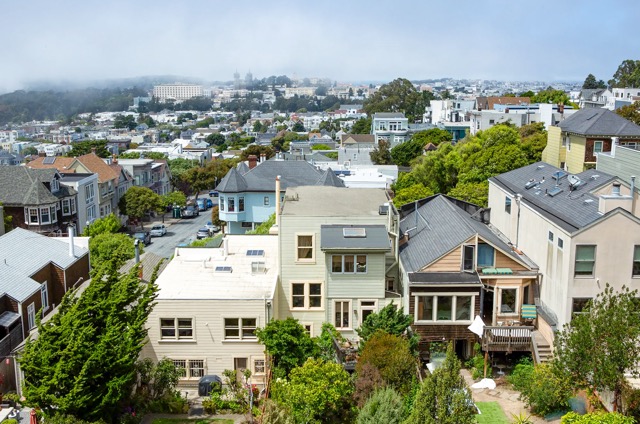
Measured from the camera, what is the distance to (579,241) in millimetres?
24922

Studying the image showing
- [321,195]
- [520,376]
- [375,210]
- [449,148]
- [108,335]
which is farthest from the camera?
[449,148]

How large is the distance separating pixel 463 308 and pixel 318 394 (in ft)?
26.2

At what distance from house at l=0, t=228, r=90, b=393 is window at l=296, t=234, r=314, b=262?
10.7 metres

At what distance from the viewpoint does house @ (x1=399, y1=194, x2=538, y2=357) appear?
26.7 metres

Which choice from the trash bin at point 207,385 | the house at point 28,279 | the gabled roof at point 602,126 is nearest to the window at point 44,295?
the house at point 28,279

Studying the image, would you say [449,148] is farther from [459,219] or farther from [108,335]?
[108,335]

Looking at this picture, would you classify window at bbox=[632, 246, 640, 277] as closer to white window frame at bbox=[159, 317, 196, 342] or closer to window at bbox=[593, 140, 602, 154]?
window at bbox=[593, 140, 602, 154]

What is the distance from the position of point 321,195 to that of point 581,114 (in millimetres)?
22030

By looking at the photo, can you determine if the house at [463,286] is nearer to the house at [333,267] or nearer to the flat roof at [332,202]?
the house at [333,267]

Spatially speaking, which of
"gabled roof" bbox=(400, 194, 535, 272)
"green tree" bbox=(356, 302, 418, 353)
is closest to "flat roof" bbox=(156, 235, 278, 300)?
"green tree" bbox=(356, 302, 418, 353)

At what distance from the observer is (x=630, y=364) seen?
66.3 feet

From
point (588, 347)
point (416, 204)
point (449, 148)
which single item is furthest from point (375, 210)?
point (449, 148)

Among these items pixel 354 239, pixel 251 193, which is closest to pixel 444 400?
pixel 354 239

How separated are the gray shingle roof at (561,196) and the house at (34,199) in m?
39.0
